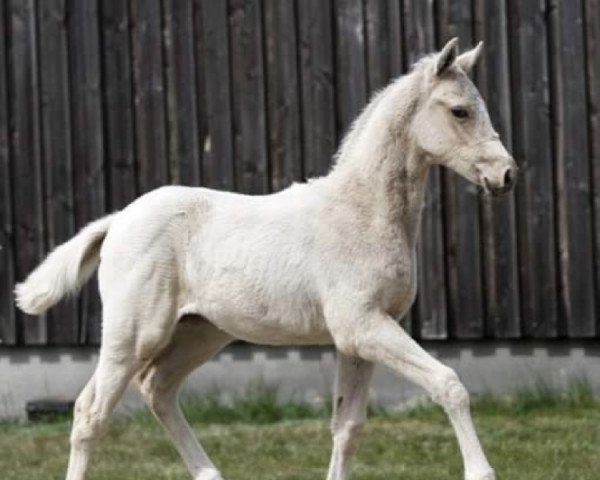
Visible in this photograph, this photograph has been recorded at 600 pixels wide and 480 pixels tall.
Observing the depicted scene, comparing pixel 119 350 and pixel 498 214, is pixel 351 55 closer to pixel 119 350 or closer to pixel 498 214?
pixel 498 214

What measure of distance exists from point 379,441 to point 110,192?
2.46m

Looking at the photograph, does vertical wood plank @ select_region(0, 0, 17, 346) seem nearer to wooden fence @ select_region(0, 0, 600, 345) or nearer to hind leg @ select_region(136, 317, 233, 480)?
wooden fence @ select_region(0, 0, 600, 345)

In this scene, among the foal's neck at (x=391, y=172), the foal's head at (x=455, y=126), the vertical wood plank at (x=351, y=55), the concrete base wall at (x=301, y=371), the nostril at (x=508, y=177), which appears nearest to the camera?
the nostril at (x=508, y=177)

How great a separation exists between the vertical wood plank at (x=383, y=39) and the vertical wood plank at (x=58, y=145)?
1859 mm

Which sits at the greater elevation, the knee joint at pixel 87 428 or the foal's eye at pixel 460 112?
the foal's eye at pixel 460 112

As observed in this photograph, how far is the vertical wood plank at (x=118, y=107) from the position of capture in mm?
11688

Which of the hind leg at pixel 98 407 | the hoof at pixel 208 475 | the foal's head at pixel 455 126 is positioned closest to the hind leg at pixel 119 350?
the hind leg at pixel 98 407

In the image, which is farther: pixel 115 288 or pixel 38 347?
pixel 38 347

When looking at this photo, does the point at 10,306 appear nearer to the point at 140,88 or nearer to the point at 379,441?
the point at 140,88

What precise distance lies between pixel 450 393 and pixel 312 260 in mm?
864

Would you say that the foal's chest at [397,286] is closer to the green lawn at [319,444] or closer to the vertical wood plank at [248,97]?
the green lawn at [319,444]

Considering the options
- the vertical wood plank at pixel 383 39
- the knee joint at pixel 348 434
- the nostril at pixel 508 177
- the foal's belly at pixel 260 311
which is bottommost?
the knee joint at pixel 348 434

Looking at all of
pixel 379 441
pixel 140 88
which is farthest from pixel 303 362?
pixel 140 88

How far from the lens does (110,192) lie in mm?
11742
